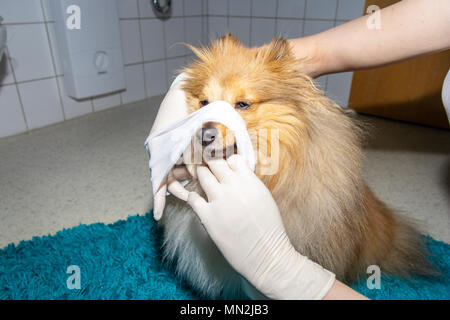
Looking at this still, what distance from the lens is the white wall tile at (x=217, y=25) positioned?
316cm

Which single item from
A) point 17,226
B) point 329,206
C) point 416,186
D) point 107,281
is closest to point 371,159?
point 416,186

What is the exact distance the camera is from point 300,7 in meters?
2.72

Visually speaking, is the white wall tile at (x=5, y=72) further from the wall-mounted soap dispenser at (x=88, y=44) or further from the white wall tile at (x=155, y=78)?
the white wall tile at (x=155, y=78)

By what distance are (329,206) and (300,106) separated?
0.27 metres

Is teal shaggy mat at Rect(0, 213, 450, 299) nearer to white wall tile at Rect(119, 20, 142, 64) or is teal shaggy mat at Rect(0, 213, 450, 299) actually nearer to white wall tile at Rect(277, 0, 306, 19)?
white wall tile at Rect(119, 20, 142, 64)

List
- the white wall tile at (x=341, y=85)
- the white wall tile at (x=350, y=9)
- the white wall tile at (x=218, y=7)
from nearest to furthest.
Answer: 1. the white wall tile at (x=350, y=9)
2. the white wall tile at (x=341, y=85)
3. the white wall tile at (x=218, y=7)

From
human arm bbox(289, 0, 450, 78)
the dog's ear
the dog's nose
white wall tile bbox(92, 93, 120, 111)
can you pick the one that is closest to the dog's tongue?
the dog's nose

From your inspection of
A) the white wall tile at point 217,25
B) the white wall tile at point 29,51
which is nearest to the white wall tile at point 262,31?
the white wall tile at point 217,25

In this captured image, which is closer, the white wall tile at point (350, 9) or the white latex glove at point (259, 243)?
the white latex glove at point (259, 243)

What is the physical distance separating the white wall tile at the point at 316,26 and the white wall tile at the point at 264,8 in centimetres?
35

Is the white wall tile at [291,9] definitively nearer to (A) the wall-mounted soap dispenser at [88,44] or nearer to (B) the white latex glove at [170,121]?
(A) the wall-mounted soap dispenser at [88,44]

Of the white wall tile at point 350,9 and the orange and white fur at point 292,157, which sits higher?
the white wall tile at point 350,9

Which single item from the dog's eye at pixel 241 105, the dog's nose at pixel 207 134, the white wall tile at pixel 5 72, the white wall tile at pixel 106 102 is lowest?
the white wall tile at pixel 106 102

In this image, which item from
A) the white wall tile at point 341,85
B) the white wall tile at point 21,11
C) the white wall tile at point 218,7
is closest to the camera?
the white wall tile at point 21,11
